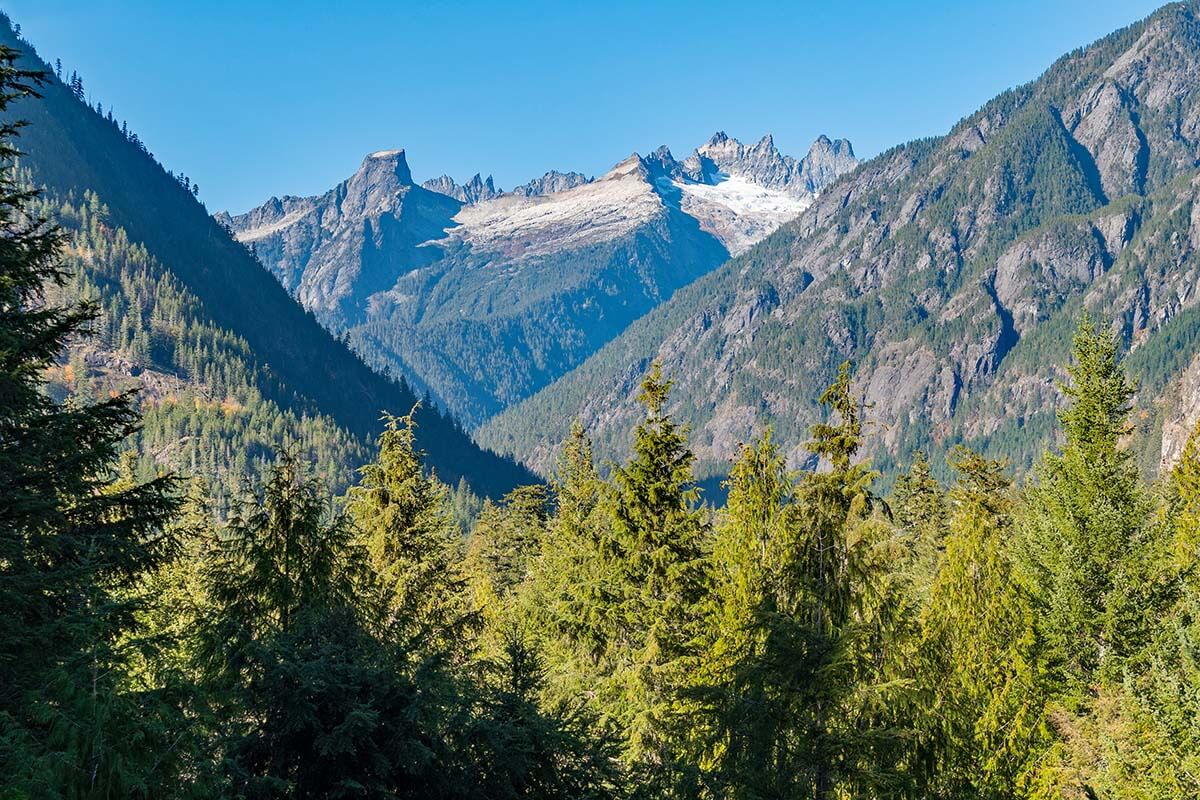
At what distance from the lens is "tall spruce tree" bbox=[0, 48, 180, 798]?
8.25 m

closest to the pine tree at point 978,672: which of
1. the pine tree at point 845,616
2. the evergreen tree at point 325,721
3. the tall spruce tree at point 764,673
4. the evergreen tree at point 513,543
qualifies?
the tall spruce tree at point 764,673

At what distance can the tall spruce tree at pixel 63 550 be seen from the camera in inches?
325

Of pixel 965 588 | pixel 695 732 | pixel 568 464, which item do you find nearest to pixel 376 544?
pixel 695 732

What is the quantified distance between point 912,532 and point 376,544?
39912 millimetres

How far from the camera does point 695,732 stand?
2003cm

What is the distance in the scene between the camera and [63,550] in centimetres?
1305

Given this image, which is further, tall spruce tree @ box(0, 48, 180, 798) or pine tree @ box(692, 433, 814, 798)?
pine tree @ box(692, 433, 814, 798)

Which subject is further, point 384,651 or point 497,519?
point 497,519

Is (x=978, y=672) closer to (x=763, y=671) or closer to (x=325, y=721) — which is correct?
(x=763, y=671)

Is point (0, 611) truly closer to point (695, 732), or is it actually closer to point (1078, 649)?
point (695, 732)

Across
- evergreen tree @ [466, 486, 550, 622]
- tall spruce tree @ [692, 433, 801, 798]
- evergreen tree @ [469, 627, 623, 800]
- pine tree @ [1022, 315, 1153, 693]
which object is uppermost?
evergreen tree @ [466, 486, 550, 622]

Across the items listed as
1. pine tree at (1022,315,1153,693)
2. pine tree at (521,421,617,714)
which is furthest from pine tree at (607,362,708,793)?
Result: pine tree at (1022,315,1153,693)

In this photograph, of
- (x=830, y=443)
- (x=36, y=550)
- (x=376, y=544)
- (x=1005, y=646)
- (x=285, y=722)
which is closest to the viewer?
(x=285, y=722)

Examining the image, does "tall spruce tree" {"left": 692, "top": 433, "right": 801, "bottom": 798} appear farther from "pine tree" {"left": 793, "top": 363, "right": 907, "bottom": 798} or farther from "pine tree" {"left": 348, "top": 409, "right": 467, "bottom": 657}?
"pine tree" {"left": 348, "top": 409, "right": 467, "bottom": 657}
